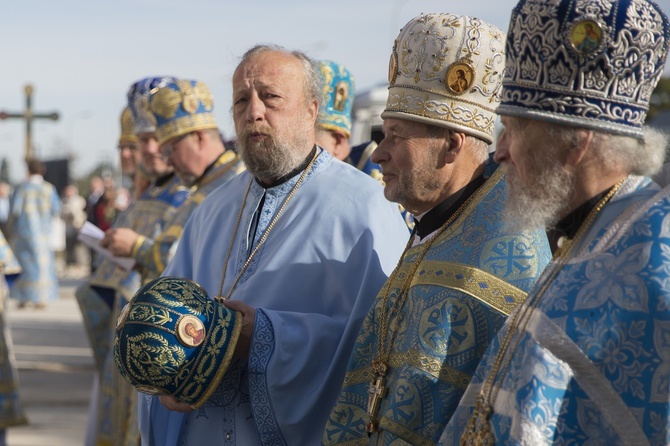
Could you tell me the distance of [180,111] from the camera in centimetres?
586

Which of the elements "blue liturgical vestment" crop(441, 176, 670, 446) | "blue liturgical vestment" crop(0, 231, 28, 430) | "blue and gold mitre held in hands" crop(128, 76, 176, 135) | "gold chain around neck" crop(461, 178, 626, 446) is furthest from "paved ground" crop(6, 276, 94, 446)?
"blue liturgical vestment" crop(441, 176, 670, 446)

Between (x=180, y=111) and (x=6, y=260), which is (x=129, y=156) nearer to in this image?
(x=6, y=260)

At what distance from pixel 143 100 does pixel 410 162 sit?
3.69 metres

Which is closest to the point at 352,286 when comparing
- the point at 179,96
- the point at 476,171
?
the point at 476,171

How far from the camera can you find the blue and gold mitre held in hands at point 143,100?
6379 mm

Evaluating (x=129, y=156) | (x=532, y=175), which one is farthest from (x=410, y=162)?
(x=129, y=156)

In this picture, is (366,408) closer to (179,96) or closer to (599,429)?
(599,429)

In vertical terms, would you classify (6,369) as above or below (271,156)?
below

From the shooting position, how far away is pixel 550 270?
7.21ft

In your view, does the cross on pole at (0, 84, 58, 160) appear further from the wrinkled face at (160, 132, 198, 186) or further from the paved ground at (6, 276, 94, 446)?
the wrinkled face at (160, 132, 198, 186)

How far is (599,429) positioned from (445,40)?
1.33 meters

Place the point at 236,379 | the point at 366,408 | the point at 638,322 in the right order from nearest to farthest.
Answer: the point at 638,322, the point at 366,408, the point at 236,379

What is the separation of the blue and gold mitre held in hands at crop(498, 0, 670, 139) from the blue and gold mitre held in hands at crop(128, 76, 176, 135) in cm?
424

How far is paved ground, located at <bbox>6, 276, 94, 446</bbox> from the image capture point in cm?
814
